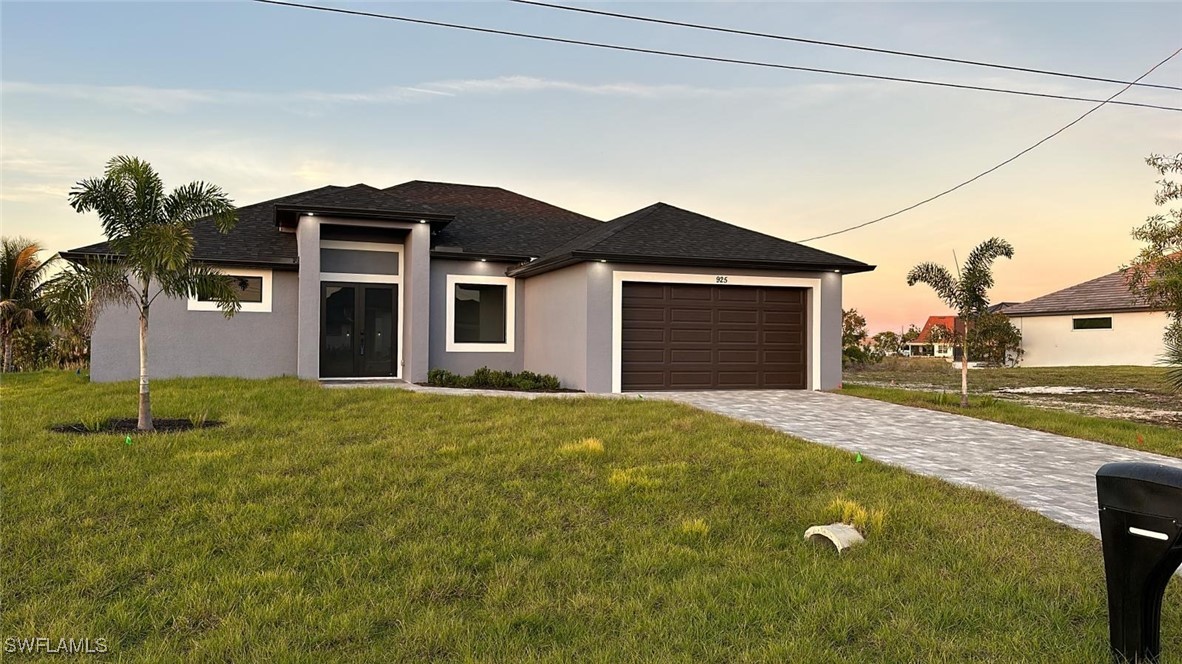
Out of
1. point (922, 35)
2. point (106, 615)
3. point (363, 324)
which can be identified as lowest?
point (106, 615)

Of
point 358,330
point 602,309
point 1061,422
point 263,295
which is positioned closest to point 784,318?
point 602,309

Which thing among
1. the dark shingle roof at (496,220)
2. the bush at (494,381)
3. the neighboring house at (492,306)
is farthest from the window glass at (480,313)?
the bush at (494,381)

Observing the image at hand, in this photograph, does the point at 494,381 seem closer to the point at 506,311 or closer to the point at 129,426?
the point at 506,311

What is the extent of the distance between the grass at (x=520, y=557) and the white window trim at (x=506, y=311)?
8.23 metres

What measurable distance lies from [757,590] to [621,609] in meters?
0.88

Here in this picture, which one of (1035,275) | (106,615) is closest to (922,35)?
(106,615)

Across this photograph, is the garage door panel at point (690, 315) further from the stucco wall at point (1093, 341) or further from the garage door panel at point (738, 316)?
the stucco wall at point (1093, 341)

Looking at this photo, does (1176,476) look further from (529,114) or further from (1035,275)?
(1035,275)

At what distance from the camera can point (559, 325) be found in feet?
48.1

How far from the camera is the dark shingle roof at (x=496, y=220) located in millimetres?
16844

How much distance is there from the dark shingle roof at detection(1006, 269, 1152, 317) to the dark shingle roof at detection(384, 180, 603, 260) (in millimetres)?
24638

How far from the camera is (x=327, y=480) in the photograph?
6.20 metres

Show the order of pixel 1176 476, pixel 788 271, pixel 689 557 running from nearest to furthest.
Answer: pixel 1176 476 < pixel 689 557 < pixel 788 271

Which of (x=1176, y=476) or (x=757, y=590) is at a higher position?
(x=1176, y=476)
